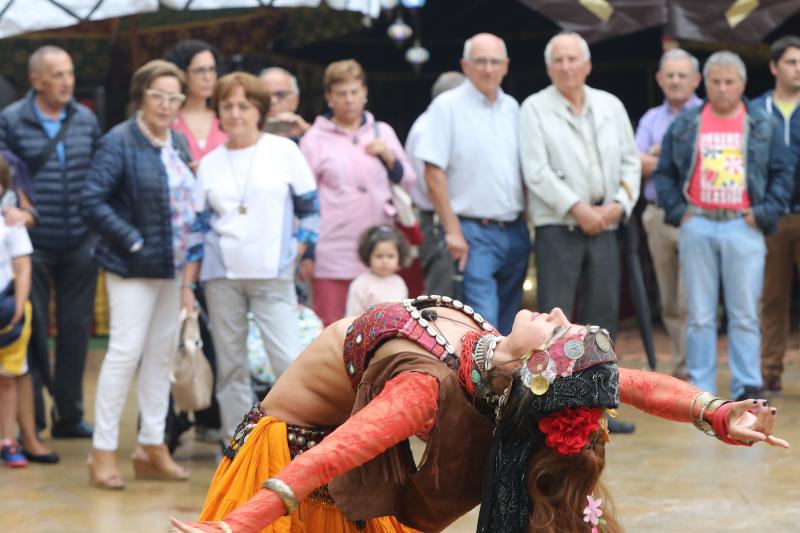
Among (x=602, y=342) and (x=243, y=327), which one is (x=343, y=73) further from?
(x=602, y=342)

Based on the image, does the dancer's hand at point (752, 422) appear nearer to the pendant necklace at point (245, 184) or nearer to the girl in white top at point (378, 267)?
the pendant necklace at point (245, 184)

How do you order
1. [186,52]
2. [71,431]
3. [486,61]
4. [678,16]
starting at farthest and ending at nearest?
[678,16] → [71,431] → [486,61] → [186,52]

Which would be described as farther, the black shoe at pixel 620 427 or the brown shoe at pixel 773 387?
the brown shoe at pixel 773 387

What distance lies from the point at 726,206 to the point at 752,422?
445 centimetres

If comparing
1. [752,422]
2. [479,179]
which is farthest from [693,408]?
[479,179]

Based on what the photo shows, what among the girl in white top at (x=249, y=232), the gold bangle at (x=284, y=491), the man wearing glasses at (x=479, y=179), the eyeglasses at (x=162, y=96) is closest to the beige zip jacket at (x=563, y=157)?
the man wearing glasses at (x=479, y=179)

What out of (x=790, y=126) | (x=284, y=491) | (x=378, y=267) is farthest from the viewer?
(x=790, y=126)

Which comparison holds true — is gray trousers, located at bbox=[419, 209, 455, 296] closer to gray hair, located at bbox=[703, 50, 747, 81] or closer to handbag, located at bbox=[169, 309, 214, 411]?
handbag, located at bbox=[169, 309, 214, 411]

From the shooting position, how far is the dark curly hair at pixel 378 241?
7285 mm

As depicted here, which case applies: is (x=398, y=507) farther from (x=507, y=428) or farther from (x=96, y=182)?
(x=96, y=182)

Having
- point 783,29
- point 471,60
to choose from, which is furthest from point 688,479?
point 783,29

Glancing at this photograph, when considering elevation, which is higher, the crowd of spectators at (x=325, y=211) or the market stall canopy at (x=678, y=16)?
the market stall canopy at (x=678, y=16)

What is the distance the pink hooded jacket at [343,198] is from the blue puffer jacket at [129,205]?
1205 millimetres

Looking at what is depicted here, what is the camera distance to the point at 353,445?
332 cm
